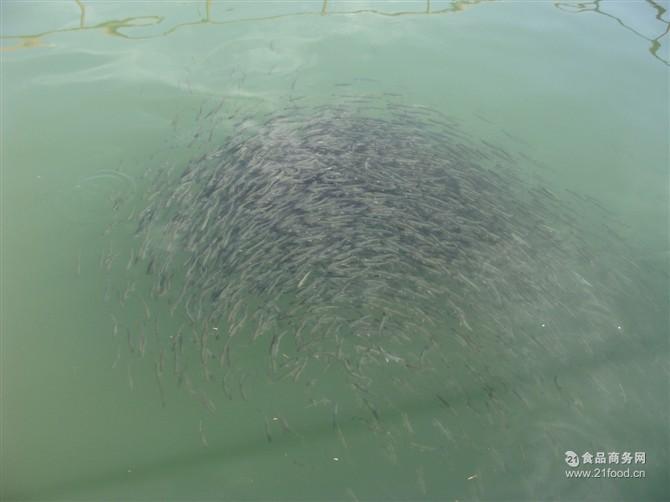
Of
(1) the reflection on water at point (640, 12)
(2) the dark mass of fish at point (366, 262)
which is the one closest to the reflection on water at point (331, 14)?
(1) the reflection on water at point (640, 12)

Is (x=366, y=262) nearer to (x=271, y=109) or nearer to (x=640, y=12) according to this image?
(x=271, y=109)

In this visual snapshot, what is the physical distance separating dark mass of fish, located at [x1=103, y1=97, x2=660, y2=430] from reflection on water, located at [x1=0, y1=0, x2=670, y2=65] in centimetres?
238

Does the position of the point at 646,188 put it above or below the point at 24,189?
above

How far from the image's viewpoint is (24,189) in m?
4.07

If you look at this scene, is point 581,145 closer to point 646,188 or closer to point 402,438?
point 646,188

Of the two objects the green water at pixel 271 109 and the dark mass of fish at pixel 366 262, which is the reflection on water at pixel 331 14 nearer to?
the green water at pixel 271 109

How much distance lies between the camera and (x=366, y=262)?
3357mm

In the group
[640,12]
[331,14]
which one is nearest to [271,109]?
[331,14]

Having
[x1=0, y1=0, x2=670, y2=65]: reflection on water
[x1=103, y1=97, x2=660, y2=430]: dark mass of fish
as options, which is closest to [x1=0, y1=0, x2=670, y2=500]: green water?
[x1=0, y1=0, x2=670, y2=65]: reflection on water

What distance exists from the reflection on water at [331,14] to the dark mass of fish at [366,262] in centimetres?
238

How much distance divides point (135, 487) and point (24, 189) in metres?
2.67

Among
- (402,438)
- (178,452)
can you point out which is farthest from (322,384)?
(178,452)

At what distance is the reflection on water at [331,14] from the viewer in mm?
5766

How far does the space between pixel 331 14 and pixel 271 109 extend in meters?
2.08
